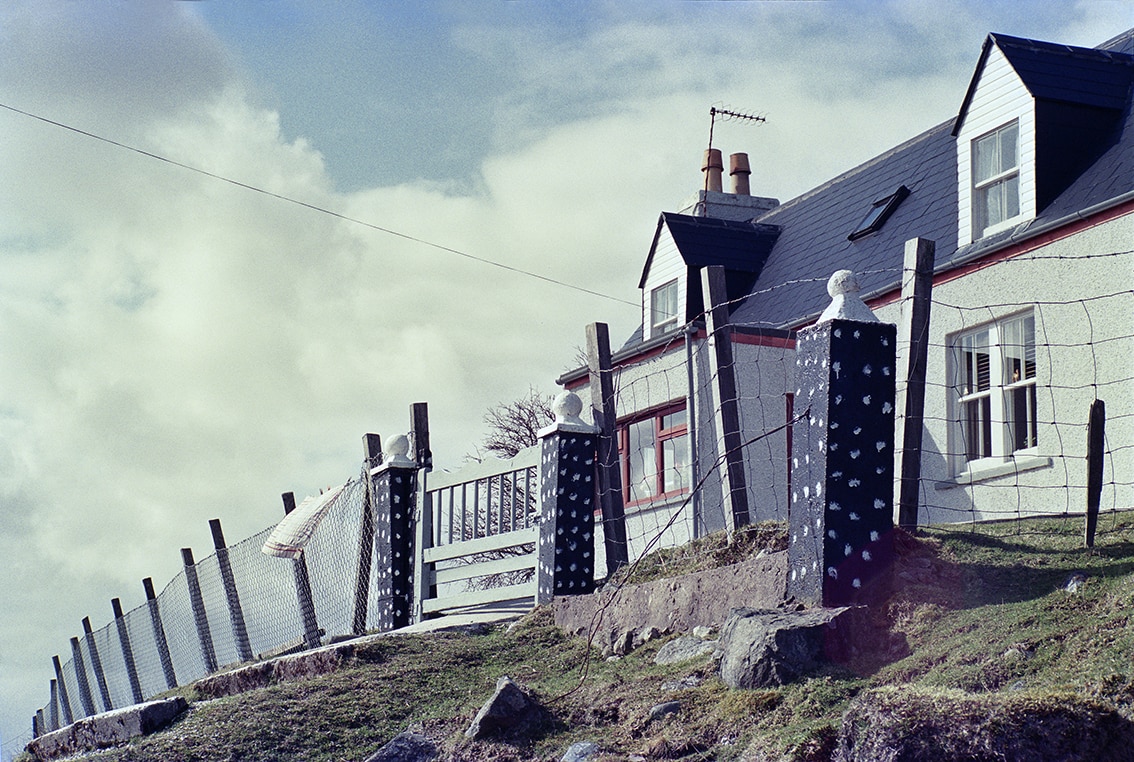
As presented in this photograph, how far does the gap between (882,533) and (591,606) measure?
260cm

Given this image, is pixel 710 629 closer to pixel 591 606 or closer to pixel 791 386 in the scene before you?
pixel 591 606

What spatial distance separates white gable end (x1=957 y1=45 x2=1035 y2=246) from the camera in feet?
47.6

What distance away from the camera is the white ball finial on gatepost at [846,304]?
7.99 meters

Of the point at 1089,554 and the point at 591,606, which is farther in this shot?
the point at 591,606

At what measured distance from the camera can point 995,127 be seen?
15.2 metres

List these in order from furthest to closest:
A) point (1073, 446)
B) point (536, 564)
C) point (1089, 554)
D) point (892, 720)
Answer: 1. point (1073, 446)
2. point (536, 564)
3. point (1089, 554)
4. point (892, 720)

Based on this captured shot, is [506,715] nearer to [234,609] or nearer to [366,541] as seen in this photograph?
[366,541]

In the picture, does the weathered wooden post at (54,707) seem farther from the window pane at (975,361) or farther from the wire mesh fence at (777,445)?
the window pane at (975,361)

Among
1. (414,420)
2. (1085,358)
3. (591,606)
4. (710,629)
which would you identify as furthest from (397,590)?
(1085,358)

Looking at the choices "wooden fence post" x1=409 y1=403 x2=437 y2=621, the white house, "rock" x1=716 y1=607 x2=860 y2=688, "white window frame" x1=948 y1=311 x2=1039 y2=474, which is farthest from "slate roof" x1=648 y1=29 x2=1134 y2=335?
"rock" x1=716 y1=607 x2=860 y2=688

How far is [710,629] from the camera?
820 cm

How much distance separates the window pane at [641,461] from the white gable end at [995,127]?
4980 millimetres

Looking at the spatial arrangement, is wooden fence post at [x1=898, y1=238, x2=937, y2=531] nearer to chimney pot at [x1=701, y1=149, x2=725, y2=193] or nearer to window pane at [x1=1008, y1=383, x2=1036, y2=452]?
window pane at [x1=1008, y1=383, x2=1036, y2=452]

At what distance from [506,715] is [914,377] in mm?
3569
